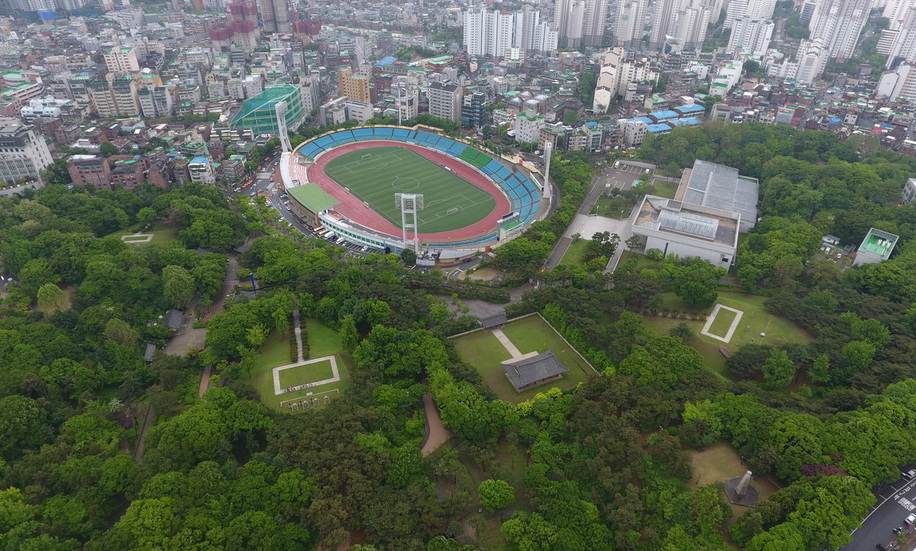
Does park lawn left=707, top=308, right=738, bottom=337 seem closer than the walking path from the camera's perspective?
No

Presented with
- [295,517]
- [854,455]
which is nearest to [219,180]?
[295,517]

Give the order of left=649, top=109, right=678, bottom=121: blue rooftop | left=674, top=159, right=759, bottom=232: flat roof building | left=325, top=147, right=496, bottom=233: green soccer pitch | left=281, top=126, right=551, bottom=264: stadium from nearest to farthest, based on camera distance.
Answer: left=281, top=126, right=551, bottom=264: stadium < left=674, top=159, right=759, bottom=232: flat roof building < left=325, top=147, right=496, bottom=233: green soccer pitch < left=649, top=109, right=678, bottom=121: blue rooftop

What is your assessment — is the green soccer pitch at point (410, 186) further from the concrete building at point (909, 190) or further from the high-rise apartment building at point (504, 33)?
the high-rise apartment building at point (504, 33)

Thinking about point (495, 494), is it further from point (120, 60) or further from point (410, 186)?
point (120, 60)

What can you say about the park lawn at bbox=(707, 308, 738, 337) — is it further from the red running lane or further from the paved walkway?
the red running lane

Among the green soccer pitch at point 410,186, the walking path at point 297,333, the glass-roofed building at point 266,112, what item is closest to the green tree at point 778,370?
the walking path at point 297,333

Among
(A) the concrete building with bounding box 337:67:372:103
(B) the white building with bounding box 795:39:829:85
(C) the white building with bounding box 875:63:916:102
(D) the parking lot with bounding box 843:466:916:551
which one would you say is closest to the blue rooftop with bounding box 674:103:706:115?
(B) the white building with bounding box 795:39:829:85

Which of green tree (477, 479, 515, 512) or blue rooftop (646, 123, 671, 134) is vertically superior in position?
blue rooftop (646, 123, 671, 134)
